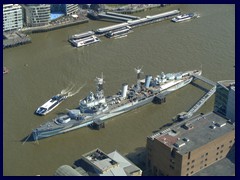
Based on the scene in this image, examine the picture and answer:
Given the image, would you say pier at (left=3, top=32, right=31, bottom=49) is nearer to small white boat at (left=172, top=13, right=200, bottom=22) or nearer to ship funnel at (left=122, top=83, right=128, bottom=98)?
ship funnel at (left=122, top=83, right=128, bottom=98)

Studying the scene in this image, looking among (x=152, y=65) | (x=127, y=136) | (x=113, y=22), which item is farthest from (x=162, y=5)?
(x=127, y=136)

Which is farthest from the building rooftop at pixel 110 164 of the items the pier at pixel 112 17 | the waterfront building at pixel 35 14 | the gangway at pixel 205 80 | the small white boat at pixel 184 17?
the small white boat at pixel 184 17

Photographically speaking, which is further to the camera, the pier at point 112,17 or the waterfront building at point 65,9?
the waterfront building at point 65,9

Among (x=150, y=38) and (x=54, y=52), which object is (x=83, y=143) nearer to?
(x=54, y=52)

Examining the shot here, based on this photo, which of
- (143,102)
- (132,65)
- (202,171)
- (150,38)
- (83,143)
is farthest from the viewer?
(150,38)

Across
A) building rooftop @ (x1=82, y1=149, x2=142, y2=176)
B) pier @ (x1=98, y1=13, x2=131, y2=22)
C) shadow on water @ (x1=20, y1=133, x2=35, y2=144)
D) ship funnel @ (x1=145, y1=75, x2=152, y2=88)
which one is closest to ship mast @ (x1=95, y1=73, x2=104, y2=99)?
ship funnel @ (x1=145, y1=75, x2=152, y2=88)

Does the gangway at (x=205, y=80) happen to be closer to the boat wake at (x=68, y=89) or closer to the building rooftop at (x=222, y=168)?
the boat wake at (x=68, y=89)

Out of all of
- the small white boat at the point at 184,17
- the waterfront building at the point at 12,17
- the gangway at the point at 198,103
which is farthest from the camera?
the small white boat at the point at 184,17
